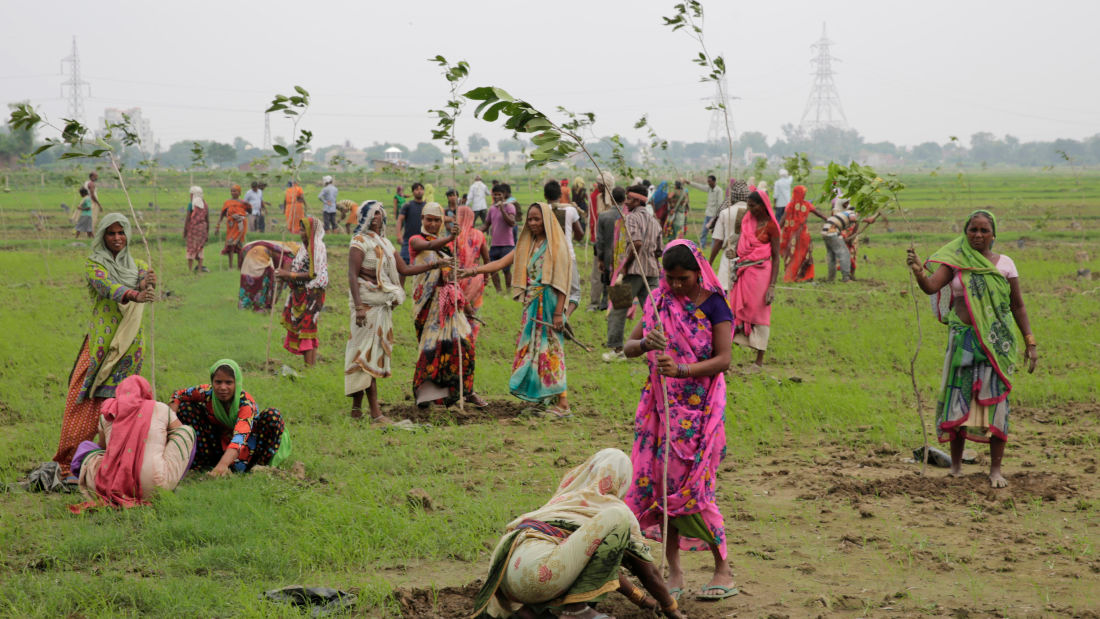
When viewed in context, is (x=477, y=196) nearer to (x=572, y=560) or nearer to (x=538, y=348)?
(x=538, y=348)

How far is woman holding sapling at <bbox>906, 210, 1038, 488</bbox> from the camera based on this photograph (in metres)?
5.99

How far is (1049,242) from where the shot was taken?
Result: 74.7 feet

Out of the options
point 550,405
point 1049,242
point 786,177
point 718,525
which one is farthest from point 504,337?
point 1049,242

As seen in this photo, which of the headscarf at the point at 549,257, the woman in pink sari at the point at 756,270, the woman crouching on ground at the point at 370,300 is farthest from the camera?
the woman in pink sari at the point at 756,270

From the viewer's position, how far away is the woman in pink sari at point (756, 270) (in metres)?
9.16

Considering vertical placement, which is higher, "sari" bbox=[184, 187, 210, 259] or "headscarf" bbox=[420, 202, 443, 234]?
"headscarf" bbox=[420, 202, 443, 234]

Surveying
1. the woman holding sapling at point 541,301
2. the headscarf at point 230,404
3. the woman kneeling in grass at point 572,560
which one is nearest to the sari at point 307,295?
the woman holding sapling at point 541,301

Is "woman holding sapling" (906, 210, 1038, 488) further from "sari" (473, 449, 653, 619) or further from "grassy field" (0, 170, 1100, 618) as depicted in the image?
"sari" (473, 449, 653, 619)

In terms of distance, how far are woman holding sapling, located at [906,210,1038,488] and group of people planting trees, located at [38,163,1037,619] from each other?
0.04ft

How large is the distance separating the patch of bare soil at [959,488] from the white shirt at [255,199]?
19799mm

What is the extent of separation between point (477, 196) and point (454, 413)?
12.0 m

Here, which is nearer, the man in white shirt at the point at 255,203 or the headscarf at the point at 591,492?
the headscarf at the point at 591,492

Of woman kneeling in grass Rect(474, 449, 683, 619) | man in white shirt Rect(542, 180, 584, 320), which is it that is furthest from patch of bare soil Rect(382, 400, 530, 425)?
woman kneeling in grass Rect(474, 449, 683, 619)

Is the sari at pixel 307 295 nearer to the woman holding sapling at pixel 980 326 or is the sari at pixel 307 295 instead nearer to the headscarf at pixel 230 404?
the headscarf at pixel 230 404
